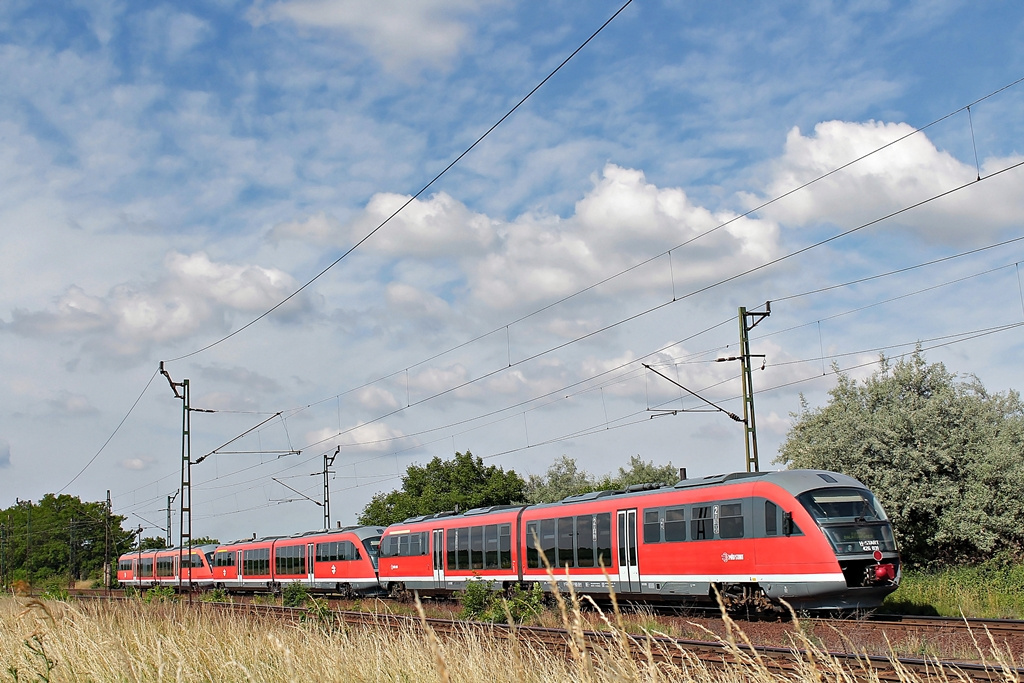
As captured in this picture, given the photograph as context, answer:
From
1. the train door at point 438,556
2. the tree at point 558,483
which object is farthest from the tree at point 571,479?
the train door at point 438,556

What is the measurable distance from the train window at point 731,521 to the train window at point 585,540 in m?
4.42

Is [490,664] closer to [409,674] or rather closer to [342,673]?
[409,674]

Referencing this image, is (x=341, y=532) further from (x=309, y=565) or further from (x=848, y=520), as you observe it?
(x=848, y=520)

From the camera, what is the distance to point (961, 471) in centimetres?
2783

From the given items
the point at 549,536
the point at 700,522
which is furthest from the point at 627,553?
the point at 549,536

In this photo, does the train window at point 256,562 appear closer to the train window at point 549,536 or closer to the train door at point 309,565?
the train door at point 309,565

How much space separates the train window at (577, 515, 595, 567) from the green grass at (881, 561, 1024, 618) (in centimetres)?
697

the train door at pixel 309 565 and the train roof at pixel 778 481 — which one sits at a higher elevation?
the train roof at pixel 778 481

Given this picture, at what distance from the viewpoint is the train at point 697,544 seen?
1870 centimetres

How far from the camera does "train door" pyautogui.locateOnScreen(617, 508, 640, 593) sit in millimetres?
22484

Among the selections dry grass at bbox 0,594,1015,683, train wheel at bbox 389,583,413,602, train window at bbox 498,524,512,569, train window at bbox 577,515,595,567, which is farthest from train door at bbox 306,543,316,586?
dry grass at bbox 0,594,1015,683

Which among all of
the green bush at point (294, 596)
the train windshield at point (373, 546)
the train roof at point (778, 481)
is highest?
the train roof at point (778, 481)

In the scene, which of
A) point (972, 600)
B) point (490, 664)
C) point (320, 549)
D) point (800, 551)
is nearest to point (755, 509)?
point (800, 551)

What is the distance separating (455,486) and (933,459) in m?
54.5
